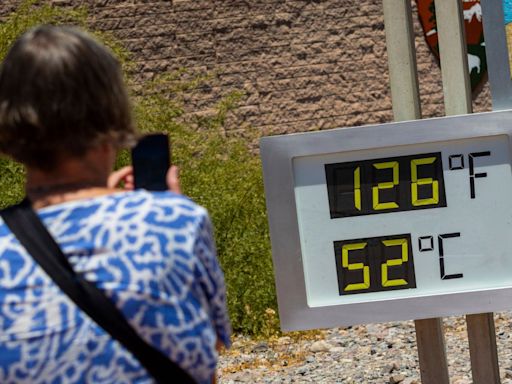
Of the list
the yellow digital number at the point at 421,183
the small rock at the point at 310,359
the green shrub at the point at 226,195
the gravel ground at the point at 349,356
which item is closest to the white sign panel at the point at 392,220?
A: the yellow digital number at the point at 421,183

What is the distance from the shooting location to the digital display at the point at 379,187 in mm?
4391

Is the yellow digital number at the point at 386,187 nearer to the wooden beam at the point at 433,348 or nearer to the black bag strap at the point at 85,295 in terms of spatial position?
the wooden beam at the point at 433,348

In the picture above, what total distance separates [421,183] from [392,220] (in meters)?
0.18

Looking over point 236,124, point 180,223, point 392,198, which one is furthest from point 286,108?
point 180,223

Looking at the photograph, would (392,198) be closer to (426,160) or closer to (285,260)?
(426,160)

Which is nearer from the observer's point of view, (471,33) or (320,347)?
(320,347)

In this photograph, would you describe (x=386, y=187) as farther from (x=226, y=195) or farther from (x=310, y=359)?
(x=226, y=195)

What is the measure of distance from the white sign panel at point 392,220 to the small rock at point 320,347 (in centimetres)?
325

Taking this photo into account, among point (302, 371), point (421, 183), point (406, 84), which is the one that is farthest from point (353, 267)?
point (302, 371)

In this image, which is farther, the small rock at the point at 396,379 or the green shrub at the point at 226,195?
the green shrub at the point at 226,195

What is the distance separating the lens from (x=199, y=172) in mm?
9047

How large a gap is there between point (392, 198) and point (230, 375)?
10.0 ft

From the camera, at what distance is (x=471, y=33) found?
42.6 ft

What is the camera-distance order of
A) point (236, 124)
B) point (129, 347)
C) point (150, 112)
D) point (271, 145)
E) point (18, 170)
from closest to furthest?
1. point (129, 347)
2. point (271, 145)
3. point (18, 170)
4. point (150, 112)
5. point (236, 124)
